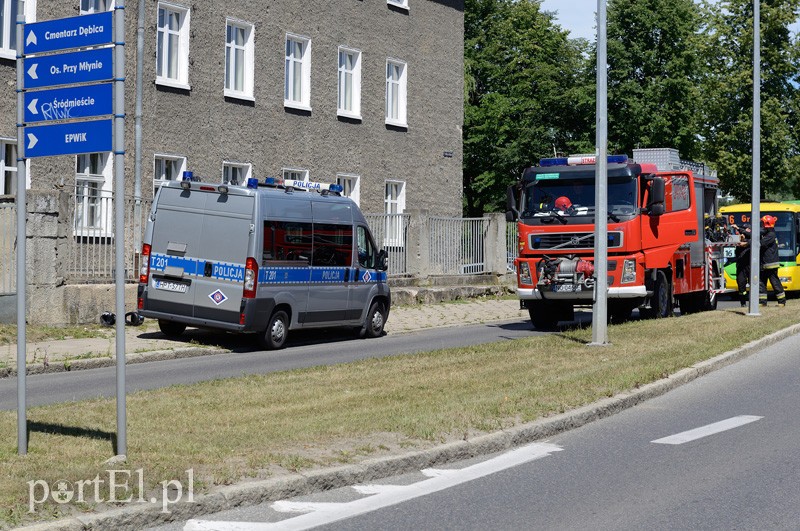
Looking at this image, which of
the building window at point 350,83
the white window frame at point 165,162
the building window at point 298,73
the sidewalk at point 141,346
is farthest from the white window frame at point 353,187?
the sidewalk at point 141,346

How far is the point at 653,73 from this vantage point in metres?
54.6

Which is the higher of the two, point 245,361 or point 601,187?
point 601,187

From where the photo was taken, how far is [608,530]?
6602 mm

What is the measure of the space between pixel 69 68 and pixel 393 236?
68.2ft

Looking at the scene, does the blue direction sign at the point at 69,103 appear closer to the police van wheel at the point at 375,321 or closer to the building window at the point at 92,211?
the building window at the point at 92,211

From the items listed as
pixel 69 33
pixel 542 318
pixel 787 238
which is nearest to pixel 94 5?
pixel 542 318

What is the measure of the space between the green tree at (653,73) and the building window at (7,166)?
3473 cm

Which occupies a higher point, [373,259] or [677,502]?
[373,259]

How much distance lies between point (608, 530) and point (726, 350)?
10.1 m

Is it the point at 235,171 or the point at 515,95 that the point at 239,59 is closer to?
the point at 235,171

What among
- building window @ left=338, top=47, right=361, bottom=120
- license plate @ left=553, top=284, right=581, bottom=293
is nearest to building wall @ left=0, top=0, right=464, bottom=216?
building window @ left=338, top=47, right=361, bottom=120

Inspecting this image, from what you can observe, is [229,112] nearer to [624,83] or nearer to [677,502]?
[677,502]

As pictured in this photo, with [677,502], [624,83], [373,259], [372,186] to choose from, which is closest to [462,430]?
[677,502]

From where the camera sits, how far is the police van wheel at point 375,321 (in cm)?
2048
